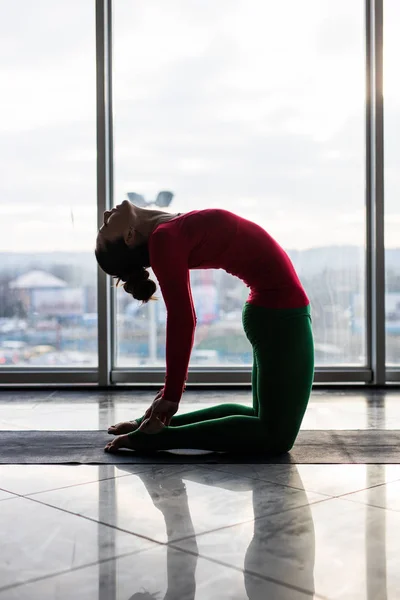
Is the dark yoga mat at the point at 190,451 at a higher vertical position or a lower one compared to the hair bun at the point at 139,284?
lower

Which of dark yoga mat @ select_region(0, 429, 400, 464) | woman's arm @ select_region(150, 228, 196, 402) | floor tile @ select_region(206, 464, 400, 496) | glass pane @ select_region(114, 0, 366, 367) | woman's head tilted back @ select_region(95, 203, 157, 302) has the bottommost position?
dark yoga mat @ select_region(0, 429, 400, 464)

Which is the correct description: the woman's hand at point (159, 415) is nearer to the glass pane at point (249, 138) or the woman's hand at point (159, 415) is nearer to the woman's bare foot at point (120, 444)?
the woman's bare foot at point (120, 444)

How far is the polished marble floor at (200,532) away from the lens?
1.23m

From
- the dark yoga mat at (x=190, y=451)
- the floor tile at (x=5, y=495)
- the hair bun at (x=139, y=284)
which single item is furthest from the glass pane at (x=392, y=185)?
the floor tile at (x=5, y=495)

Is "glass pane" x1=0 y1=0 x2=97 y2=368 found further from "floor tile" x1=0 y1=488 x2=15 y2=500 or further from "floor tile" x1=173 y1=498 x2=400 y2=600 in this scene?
"floor tile" x1=173 y1=498 x2=400 y2=600

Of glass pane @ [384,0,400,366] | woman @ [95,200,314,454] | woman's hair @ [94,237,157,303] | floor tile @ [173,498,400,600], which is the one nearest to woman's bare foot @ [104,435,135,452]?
woman @ [95,200,314,454]

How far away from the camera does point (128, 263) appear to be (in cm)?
229

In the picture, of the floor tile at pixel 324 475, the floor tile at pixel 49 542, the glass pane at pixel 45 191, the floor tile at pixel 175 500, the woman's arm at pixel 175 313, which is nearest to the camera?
the floor tile at pixel 49 542

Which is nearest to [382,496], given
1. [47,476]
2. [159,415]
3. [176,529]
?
[176,529]

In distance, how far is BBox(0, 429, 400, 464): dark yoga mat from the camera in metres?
2.26

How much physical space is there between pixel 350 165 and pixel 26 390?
2.41 metres

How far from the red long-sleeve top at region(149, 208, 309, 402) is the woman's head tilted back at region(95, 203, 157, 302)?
0.32 ft

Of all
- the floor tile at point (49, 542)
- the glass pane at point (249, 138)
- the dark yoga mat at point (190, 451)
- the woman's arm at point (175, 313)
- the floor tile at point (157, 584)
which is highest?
the glass pane at point (249, 138)

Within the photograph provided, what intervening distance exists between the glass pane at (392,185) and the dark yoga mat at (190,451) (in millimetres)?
1761
